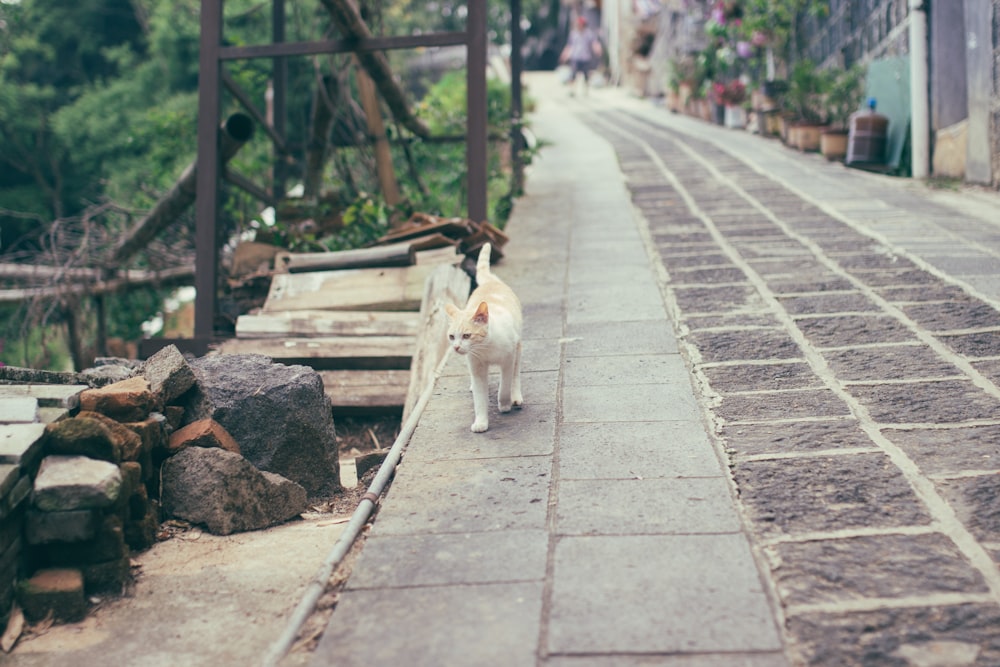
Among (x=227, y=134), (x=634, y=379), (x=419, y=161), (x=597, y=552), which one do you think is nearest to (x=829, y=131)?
(x=419, y=161)

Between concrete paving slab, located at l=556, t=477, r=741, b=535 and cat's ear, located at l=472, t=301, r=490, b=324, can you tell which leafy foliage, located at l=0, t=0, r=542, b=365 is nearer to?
cat's ear, located at l=472, t=301, r=490, b=324

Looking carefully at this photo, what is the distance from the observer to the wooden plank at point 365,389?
5.30 meters

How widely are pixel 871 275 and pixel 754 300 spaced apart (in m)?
0.86

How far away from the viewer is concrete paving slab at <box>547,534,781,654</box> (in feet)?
7.56

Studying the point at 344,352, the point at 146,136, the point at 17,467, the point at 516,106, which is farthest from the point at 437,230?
the point at 146,136

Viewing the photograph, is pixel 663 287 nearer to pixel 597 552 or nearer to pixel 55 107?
pixel 597 552

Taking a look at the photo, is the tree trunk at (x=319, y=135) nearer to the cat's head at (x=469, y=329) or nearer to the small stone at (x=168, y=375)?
the small stone at (x=168, y=375)

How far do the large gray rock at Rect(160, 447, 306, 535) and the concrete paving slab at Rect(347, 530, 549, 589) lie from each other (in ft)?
2.68

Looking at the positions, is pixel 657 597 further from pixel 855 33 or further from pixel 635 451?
pixel 855 33

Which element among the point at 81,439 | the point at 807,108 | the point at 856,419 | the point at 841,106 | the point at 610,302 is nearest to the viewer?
the point at 81,439

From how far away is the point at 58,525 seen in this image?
2984 millimetres

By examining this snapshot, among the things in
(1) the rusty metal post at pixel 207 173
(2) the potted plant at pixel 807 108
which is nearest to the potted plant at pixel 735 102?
(2) the potted plant at pixel 807 108

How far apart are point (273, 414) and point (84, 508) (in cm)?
112

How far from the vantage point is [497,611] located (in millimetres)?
2498
